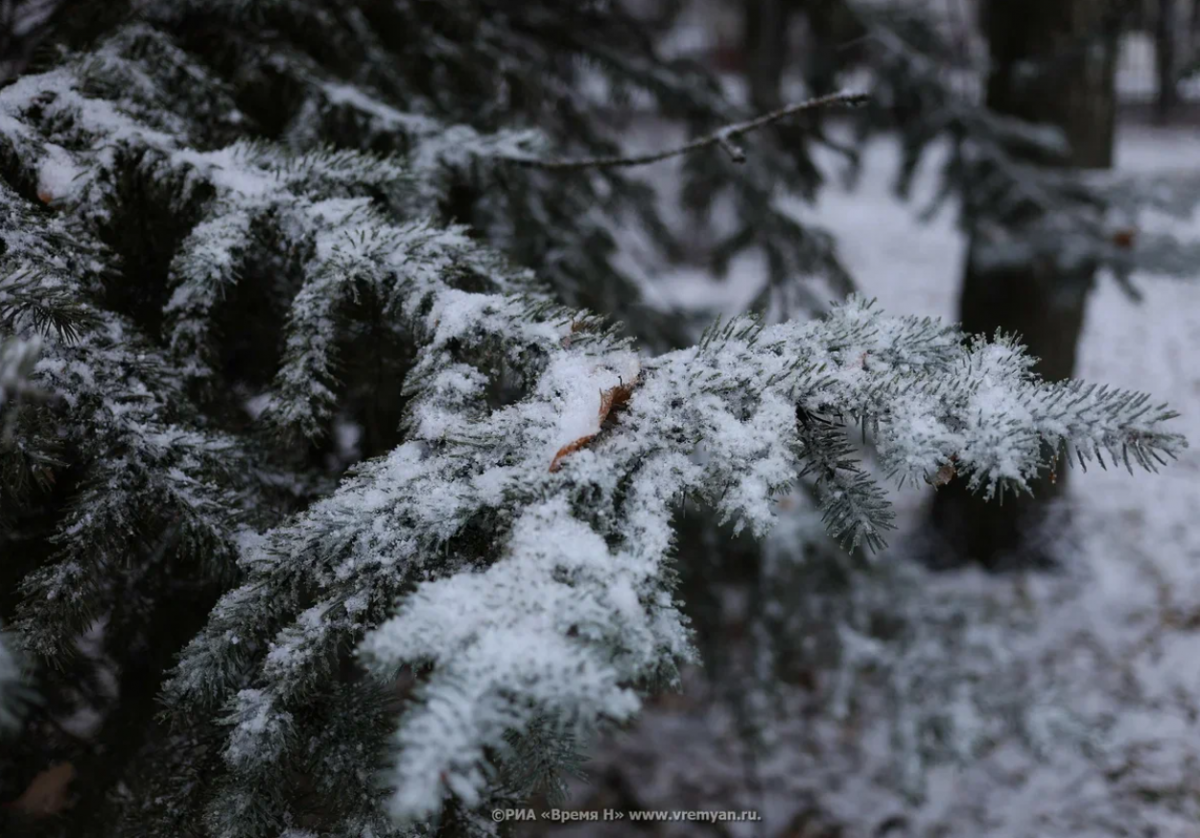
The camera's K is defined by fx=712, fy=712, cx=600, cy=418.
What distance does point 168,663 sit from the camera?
1407 mm

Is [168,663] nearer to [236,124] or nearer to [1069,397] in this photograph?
[236,124]

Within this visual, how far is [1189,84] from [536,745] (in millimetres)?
3683

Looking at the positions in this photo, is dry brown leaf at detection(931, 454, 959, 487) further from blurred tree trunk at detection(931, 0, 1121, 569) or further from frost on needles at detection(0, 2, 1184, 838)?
blurred tree trunk at detection(931, 0, 1121, 569)

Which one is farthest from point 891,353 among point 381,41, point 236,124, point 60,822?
point 381,41

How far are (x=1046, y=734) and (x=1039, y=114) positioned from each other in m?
3.52

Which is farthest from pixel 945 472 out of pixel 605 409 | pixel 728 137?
pixel 728 137

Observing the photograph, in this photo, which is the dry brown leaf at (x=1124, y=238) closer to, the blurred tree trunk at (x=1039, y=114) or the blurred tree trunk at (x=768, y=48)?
the blurred tree trunk at (x=1039, y=114)

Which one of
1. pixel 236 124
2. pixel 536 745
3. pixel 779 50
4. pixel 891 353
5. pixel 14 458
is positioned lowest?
pixel 536 745

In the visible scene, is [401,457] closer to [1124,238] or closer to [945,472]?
[945,472]

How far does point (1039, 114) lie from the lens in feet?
14.1

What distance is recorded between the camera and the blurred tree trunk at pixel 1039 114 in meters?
4.07

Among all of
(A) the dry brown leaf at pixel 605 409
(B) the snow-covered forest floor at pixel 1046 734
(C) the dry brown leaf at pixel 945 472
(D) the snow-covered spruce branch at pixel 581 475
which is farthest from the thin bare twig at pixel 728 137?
(B) the snow-covered forest floor at pixel 1046 734

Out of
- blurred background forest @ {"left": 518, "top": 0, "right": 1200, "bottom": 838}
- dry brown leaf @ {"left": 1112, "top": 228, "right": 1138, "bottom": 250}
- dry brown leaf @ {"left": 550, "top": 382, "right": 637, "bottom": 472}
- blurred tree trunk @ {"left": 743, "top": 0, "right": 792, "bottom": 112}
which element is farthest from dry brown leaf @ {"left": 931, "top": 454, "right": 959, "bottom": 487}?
blurred tree trunk @ {"left": 743, "top": 0, "right": 792, "bottom": 112}

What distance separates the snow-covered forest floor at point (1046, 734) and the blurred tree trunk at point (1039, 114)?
0.41 metres
